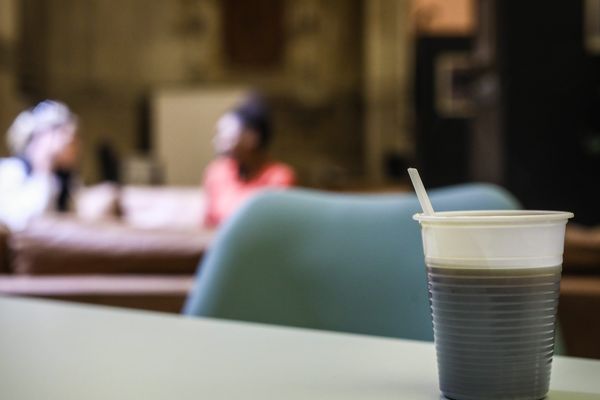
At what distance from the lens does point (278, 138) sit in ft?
37.5

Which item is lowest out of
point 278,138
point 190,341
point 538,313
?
point 278,138

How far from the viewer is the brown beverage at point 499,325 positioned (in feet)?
1.62

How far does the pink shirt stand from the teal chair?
3398 mm

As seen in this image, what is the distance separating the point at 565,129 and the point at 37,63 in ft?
24.1

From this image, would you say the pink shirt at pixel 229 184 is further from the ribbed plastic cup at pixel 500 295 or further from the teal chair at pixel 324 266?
the ribbed plastic cup at pixel 500 295

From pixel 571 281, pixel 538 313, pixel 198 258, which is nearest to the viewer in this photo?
pixel 538 313

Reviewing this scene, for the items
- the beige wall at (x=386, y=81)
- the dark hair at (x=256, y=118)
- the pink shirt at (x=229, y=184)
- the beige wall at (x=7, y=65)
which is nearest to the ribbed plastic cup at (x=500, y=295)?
the pink shirt at (x=229, y=184)

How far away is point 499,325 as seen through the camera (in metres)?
0.50

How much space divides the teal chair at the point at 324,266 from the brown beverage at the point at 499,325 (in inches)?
25.4

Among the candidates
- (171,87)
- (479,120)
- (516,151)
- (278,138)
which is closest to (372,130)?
(278,138)

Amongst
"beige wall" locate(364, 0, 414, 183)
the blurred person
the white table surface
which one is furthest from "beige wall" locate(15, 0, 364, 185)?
the white table surface

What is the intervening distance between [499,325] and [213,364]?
268 millimetres

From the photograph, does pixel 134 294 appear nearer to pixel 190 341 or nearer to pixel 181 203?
pixel 190 341

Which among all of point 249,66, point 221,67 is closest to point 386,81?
point 249,66
